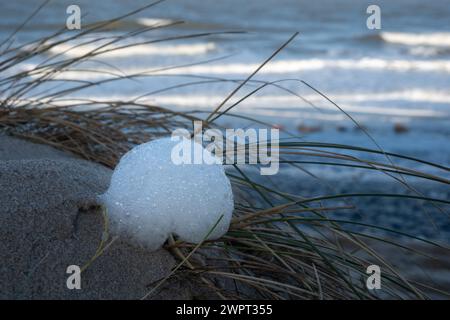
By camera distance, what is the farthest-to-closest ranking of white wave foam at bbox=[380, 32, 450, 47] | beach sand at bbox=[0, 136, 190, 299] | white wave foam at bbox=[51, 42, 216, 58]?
white wave foam at bbox=[380, 32, 450, 47], white wave foam at bbox=[51, 42, 216, 58], beach sand at bbox=[0, 136, 190, 299]

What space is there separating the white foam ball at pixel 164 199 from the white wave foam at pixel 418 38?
843 centimetres

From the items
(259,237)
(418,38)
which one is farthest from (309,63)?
(259,237)

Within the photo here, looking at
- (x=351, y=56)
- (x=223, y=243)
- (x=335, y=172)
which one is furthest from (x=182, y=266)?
(x=351, y=56)

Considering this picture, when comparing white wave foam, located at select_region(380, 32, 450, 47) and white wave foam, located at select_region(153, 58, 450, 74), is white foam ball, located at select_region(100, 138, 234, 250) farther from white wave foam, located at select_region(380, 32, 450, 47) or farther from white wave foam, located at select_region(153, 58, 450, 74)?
white wave foam, located at select_region(380, 32, 450, 47)

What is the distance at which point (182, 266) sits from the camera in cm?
136

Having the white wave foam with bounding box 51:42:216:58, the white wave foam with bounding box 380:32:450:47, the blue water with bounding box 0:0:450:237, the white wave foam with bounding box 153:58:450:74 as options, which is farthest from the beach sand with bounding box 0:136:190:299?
the white wave foam with bounding box 380:32:450:47

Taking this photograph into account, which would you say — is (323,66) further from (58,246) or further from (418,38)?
(58,246)

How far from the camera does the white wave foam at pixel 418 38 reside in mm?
9406

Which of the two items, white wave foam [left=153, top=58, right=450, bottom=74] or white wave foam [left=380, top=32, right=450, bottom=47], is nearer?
white wave foam [left=153, top=58, right=450, bottom=74]

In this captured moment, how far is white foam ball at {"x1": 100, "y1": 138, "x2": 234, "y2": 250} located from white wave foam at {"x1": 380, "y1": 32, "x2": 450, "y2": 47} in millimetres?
8427

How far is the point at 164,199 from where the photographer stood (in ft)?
4.34

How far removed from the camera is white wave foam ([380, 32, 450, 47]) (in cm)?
941

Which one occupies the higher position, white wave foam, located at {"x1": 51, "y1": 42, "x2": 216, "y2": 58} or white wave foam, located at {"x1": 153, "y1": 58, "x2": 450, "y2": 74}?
white wave foam, located at {"x1": 51, "y1": 42, "x2": 216, "y2": 58}

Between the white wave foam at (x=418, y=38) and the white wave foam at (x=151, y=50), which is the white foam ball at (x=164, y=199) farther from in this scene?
the white wave foam at (x=418, y=38)
